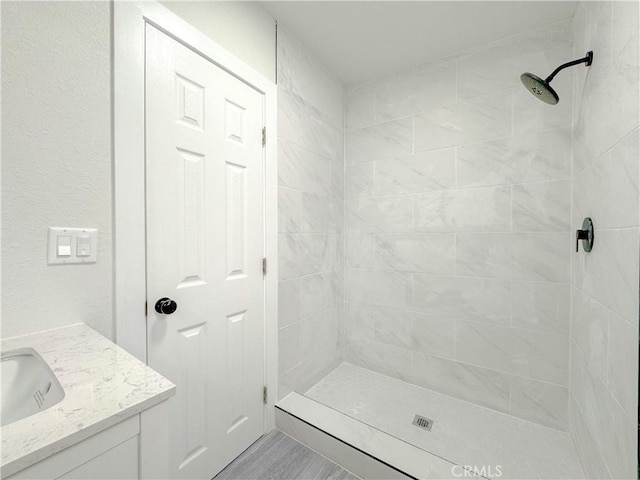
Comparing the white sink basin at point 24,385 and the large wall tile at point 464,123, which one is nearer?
the white sink basin at point 24,385

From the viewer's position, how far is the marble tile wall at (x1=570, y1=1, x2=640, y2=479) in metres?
0.85

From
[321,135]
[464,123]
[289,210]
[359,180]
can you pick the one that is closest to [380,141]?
[359,180]

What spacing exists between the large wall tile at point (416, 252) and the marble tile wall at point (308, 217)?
0.35m

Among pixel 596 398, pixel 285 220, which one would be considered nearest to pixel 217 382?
pixel 285 220

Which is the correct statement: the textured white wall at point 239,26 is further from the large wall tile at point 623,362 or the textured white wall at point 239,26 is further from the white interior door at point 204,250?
the large wall tile at point 623,362

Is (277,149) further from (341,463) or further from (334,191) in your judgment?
(341,463)

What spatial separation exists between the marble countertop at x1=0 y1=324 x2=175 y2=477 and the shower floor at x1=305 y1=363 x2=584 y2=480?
56.6 inches

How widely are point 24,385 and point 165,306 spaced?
1.49 ft

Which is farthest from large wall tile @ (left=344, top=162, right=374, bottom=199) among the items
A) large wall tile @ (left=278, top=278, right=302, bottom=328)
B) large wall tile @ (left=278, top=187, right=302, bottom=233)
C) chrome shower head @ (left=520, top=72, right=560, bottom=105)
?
chrome shower head @ (left=520, top=72, right=560, bottom=105)

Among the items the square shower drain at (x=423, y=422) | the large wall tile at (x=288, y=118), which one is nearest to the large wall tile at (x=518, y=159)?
the large wall tile at (x=288, y=118)

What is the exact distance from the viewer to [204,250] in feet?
4.14

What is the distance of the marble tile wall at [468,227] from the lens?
5.25 feet

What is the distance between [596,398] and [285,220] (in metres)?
1.62

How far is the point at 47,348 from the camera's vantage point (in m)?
0.71
